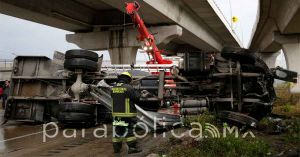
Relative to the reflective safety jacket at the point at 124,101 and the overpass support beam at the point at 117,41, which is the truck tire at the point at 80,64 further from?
the overpass support beam at the point at 117,41

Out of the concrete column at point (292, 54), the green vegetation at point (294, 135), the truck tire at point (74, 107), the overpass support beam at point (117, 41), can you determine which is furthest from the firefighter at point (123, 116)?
the concrete column at point (292, 54)

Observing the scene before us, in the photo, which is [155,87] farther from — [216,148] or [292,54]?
[292,54]

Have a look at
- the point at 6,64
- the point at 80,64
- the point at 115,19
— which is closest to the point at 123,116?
the point at 80,64

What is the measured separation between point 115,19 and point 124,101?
1599 centimetres

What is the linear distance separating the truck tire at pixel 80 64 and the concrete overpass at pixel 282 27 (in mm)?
10224

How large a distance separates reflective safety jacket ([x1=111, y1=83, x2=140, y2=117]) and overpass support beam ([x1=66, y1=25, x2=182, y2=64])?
1479cm

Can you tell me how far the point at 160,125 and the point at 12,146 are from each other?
11.2 feet

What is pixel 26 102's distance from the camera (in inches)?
473

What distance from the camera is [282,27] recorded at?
911 inches

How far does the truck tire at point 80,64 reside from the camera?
1080cm

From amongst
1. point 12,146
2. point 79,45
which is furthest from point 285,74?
point 79,45

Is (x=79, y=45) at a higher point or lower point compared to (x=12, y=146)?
higher

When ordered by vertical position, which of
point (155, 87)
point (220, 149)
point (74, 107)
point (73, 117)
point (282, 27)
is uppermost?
point (282, 27)

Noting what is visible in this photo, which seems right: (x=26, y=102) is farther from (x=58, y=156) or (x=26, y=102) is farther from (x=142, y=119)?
(x=58, y=156)
